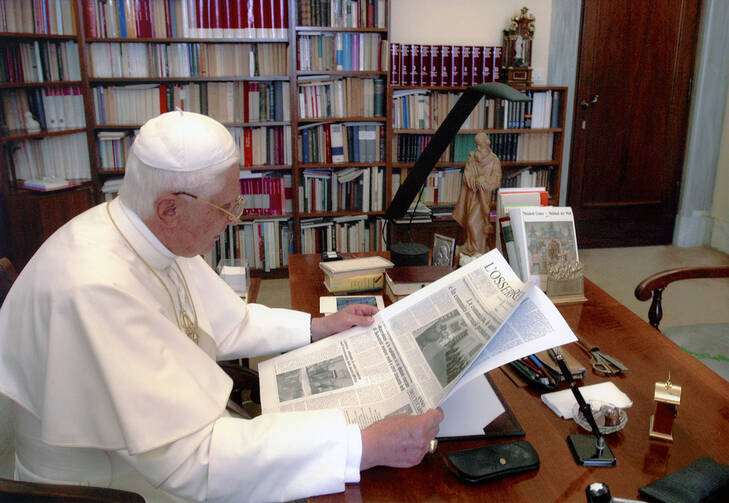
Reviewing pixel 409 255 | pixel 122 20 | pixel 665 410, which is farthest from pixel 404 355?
pixel 122 20

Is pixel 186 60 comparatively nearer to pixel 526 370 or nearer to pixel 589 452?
pixel 526 370

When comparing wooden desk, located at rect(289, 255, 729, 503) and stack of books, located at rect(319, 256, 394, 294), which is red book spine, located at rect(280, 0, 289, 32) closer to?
stack of books, located at rect(319, 256, 394, 294)

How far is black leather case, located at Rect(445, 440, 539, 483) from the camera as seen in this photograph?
869 mm

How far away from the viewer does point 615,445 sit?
96 centimetres

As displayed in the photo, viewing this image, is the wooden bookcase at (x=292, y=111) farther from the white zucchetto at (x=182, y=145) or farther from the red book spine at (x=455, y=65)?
the white zucchetto at (x=182, y=145)

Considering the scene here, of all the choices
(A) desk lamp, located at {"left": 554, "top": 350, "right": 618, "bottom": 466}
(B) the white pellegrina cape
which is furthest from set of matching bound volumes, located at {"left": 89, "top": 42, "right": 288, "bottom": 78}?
(A) desk lamp, located at {"left": 554, "top": 350, "right": 618, "bottom": 466}

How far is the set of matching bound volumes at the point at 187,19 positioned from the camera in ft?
11.6

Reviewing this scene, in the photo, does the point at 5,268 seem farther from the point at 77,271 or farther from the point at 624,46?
the point at 624,46

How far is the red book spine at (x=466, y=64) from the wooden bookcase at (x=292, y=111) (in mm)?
133

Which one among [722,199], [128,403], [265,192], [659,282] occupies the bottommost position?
[722,199]

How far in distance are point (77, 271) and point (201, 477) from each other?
38 cm

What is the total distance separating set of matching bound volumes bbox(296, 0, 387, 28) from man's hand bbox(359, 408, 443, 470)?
3287mm

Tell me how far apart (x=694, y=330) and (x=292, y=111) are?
2.69 meters

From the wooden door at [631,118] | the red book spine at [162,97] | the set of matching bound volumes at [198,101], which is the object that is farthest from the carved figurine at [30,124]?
the wooden door at [631,118]
